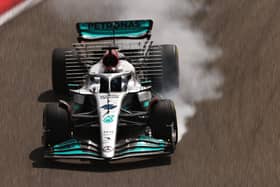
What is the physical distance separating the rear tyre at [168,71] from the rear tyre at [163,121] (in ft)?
6.82

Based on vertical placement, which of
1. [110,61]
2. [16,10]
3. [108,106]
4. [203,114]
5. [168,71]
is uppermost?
[16,10]

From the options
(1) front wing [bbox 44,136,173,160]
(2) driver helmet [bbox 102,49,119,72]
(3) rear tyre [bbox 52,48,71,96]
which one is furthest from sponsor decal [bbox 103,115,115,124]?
(3) rear tyre [bbox 52,48,71,96]

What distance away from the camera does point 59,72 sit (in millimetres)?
13422

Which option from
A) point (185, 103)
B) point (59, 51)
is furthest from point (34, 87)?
point (185, 103)

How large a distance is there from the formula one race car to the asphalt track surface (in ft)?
0.97

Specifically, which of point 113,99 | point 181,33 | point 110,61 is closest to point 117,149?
point 113,99

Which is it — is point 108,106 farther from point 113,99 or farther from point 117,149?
point 117,149

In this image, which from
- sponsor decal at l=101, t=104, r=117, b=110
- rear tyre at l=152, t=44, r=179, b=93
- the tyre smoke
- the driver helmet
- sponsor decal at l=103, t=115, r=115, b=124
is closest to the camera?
sponsor decal at l=103, t=115, r=115, b=124

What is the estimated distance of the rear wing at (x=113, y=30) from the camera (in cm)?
1354

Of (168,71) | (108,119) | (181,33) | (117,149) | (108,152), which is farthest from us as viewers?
(181,33)

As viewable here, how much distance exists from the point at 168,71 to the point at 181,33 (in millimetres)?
3847

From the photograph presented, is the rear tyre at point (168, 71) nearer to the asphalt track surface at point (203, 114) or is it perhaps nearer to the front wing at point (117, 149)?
the asphalt track surface at point (203, 114)

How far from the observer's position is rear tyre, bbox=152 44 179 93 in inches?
517

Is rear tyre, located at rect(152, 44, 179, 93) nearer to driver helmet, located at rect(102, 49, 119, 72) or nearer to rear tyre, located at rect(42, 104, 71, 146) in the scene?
driver helmet, located at rect(102, 49, 119, 72)
